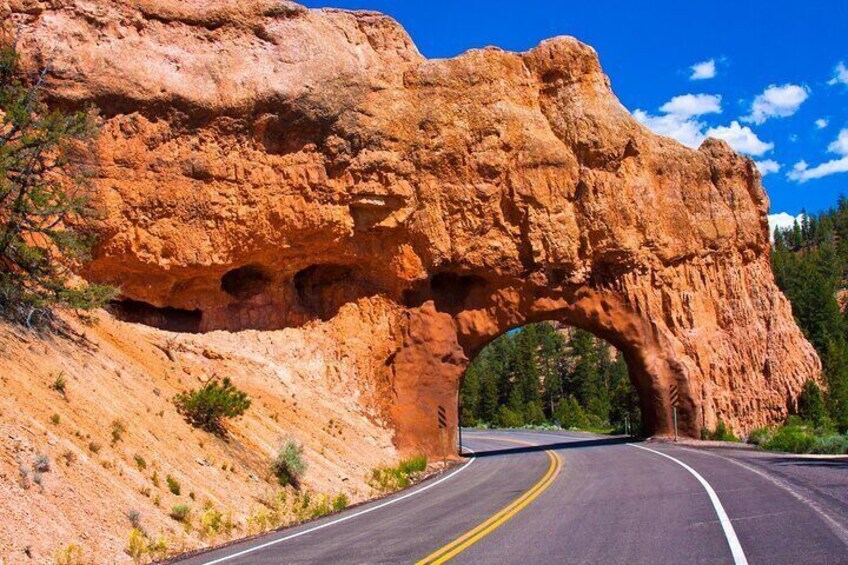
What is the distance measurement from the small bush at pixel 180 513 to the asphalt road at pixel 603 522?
146cm

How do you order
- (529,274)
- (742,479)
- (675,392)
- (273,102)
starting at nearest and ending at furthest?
(742,479)
(273,102)
(529,274)
(675,392)

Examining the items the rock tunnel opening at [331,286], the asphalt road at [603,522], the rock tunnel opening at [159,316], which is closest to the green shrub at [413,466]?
the asphalt road at [603,522]

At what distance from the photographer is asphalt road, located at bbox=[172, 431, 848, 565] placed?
7.88m

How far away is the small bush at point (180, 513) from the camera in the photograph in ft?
39.2

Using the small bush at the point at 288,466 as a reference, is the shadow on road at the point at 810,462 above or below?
above

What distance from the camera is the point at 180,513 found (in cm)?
1195

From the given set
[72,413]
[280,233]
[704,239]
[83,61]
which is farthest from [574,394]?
[72,413]

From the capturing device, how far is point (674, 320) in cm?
3244

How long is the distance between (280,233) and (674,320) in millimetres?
17191

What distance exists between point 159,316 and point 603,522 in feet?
64.3

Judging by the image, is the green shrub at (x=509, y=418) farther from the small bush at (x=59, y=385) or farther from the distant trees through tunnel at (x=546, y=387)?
the small bush at (x=59, y=385)

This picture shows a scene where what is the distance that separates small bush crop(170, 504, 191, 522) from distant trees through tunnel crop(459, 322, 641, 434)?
54.9 meters

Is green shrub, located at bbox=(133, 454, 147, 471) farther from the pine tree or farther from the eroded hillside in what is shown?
the pine tree

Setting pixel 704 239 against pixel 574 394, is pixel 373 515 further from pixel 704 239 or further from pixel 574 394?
pixel 574 394
